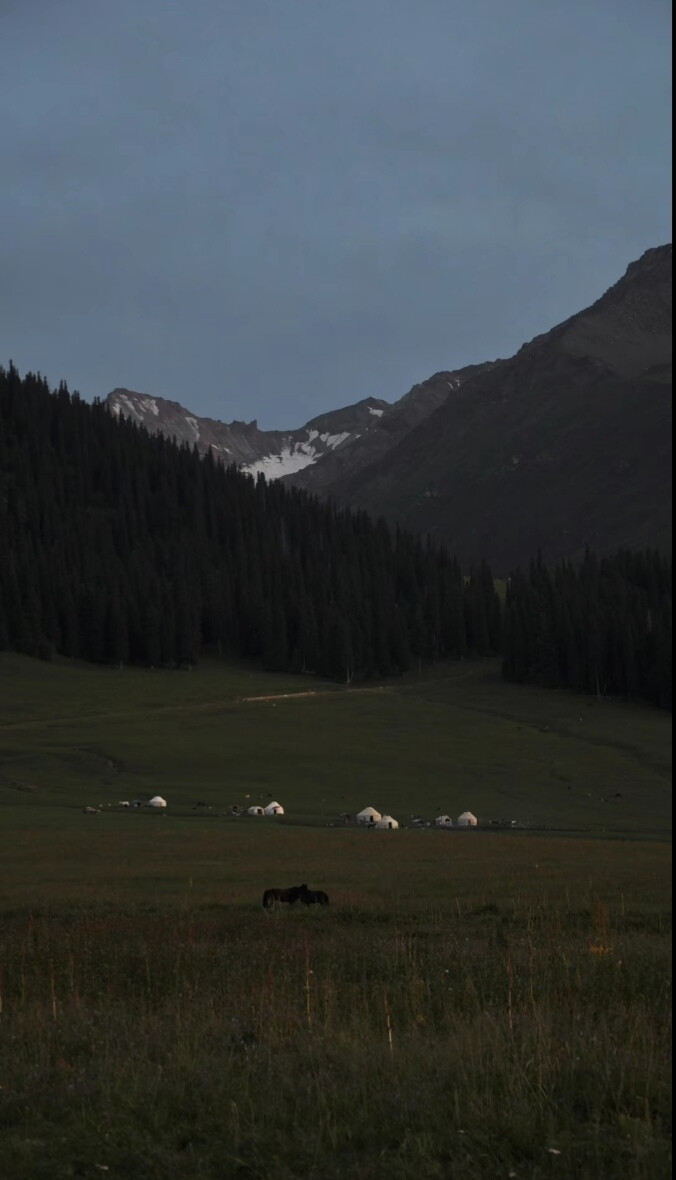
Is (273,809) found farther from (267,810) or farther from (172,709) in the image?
(172,709)

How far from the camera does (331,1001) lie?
16156mm

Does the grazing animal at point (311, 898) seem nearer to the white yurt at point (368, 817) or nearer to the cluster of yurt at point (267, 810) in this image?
the white yurt at point (368, 817)

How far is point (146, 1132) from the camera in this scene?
10531 millimetres

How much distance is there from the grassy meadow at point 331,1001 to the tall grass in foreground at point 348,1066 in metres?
0.03

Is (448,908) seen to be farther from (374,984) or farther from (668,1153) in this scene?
(668,1153)

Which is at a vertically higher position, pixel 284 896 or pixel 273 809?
pixel 284 896

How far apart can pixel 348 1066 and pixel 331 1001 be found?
14.6 feet

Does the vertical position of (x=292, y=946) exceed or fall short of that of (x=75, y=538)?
it falls short

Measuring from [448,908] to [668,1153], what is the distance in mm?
20604

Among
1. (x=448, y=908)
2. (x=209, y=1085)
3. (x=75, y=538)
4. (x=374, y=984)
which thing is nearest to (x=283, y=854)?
(x=448, y=908)

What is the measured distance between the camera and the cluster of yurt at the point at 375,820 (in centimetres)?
6825

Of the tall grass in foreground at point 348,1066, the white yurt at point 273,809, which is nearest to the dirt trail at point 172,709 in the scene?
the white yurt at point 273,809

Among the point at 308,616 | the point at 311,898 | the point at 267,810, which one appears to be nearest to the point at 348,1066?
the point at 311,898

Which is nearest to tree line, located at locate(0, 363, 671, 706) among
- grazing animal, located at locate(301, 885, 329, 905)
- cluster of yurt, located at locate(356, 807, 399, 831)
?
cluster of yurt, located at locate(356, 807, 399, 831)
